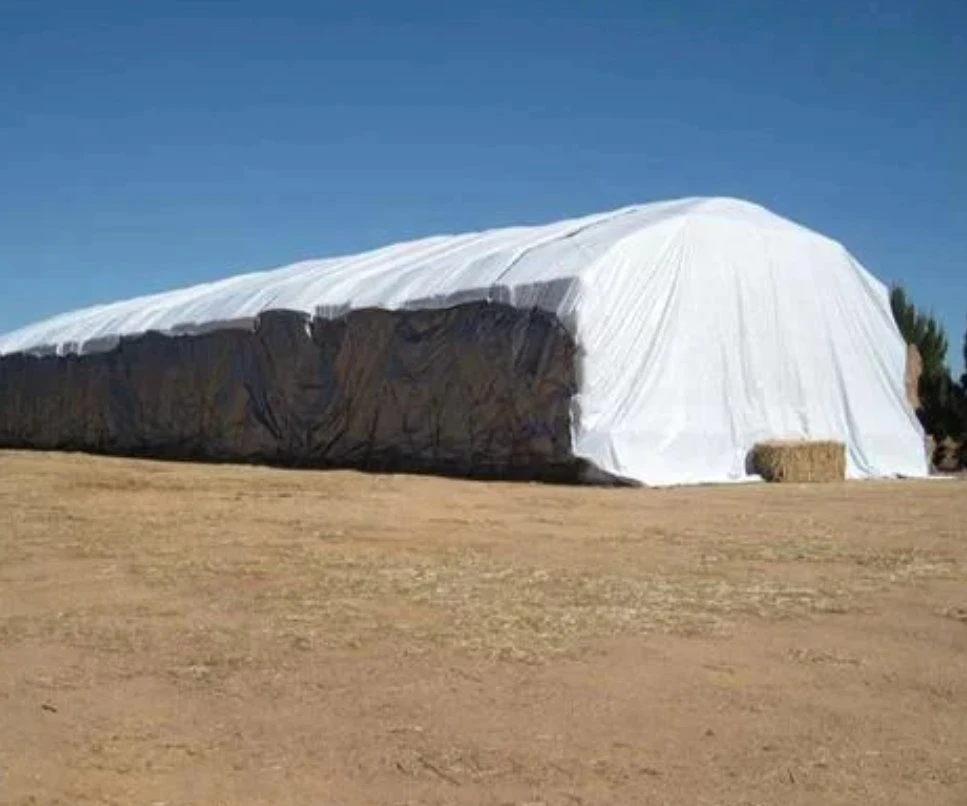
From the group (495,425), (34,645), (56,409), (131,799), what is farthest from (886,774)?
(56,409)

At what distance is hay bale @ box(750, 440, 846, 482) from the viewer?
52.8ft

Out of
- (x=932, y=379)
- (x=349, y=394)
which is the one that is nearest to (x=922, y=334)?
(x=932, y=379)

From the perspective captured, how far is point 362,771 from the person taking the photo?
3811mm

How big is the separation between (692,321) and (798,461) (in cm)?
253

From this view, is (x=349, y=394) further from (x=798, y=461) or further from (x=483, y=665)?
(x=483, y=665)

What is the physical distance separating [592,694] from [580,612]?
148 cm

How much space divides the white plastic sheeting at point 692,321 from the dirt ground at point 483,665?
6115 mm

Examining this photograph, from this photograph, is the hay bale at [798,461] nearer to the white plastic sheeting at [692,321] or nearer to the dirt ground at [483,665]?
the white plastic sheeting at [692,321]

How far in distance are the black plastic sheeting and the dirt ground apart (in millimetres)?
6459

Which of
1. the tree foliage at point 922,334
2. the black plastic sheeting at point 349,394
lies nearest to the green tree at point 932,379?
the tree foliage at point 922,334

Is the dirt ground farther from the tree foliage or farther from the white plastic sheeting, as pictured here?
the tree foliage

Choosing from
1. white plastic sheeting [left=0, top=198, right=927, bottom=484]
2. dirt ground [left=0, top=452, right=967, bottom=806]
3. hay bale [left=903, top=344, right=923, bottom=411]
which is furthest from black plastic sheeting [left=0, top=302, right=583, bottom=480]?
hay bale [left=903, top=344, right=923, bottom=411]

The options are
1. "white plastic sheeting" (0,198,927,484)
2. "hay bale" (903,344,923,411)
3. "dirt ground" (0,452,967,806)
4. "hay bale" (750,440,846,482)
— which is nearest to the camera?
"dirt ground" (0,452,967,806)

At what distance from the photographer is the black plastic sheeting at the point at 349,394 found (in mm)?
16312
